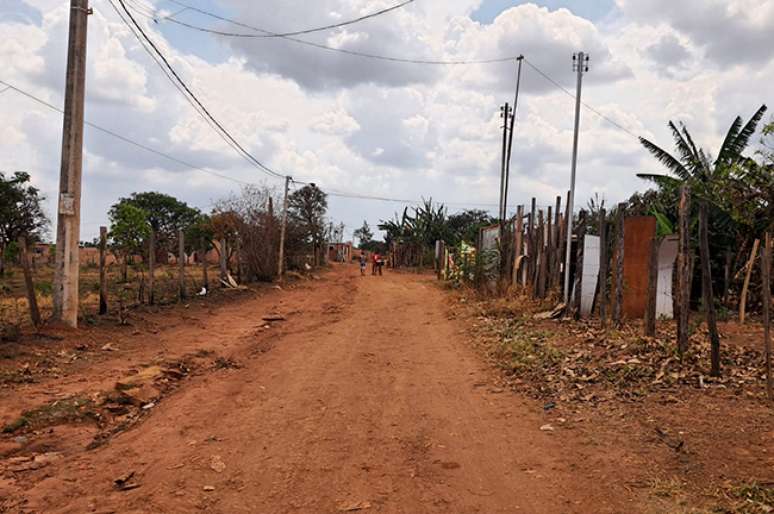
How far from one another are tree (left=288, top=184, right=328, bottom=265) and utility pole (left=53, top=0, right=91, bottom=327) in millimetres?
27658

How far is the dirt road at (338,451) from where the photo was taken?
4.33 m

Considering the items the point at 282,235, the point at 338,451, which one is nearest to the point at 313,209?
the point at 282,235

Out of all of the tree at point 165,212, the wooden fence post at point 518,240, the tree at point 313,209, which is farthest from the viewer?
the tree at point 165,212

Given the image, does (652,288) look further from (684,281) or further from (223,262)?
(223,262)

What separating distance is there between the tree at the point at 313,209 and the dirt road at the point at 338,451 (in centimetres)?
3136

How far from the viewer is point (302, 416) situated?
6.37m

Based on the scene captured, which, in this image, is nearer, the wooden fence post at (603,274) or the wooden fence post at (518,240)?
the wooden fence post at (603,274)

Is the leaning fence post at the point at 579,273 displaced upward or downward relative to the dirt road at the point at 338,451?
upward

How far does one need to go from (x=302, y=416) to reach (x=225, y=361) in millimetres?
3372

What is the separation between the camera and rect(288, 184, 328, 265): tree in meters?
41.6

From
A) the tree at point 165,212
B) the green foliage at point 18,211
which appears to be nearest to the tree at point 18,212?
the green foliage at point 18,211

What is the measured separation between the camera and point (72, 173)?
1115cm

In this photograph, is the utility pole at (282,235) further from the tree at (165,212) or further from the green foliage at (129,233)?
the tree at (165,212)

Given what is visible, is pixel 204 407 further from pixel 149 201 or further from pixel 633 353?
pixel 149 201
